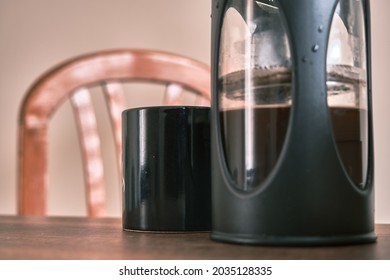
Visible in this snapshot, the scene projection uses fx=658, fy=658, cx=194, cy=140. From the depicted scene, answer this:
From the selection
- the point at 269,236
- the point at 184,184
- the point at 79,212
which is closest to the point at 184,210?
the point at 184,184

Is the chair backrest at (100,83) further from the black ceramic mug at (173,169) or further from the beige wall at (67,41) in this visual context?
the black ceramic mug at (173,169)

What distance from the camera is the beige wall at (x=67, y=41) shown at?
67.0 inches

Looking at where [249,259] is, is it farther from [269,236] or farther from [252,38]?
[252,38]

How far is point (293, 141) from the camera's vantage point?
1.44 feet

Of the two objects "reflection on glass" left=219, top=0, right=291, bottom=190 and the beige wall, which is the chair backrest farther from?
"reflection on glass" left=219, top=0, right=291, bottom=190

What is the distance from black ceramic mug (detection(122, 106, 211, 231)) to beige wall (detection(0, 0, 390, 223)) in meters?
1.14

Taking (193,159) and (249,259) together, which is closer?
(249,259)

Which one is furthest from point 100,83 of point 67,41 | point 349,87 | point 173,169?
point 349,87

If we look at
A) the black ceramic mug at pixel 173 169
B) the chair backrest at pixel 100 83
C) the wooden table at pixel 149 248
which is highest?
the chair backrest at pixel 100 83

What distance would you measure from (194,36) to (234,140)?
129cm

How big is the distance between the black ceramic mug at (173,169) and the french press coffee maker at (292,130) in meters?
0.07

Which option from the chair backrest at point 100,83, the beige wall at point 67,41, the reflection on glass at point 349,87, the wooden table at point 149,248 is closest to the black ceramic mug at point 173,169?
the wooden table at point 149,248

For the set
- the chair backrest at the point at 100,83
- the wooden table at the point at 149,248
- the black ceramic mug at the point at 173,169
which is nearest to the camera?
the wooden table at the point at 149,248

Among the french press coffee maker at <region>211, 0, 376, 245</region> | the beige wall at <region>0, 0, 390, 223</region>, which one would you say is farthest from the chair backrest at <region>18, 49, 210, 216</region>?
the french press coffee maker at <region>211, 0, 376, 245</region>
